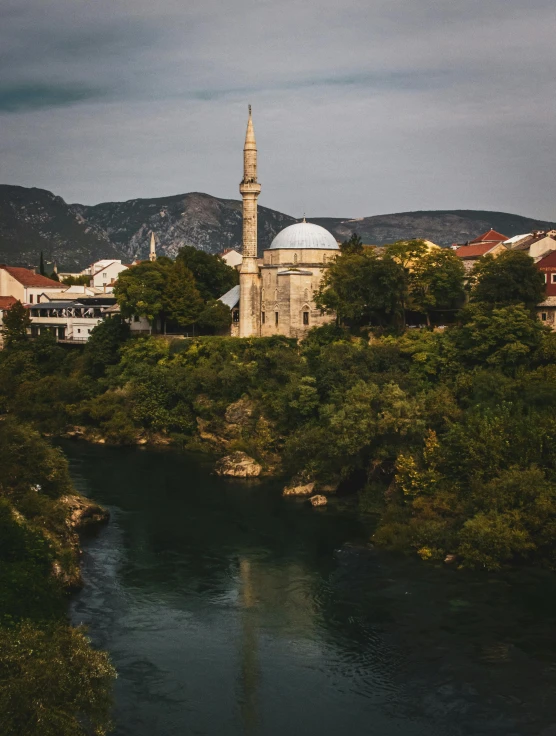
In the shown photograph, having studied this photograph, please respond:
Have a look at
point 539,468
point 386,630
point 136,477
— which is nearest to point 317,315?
point 136,477

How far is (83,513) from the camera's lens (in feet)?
112

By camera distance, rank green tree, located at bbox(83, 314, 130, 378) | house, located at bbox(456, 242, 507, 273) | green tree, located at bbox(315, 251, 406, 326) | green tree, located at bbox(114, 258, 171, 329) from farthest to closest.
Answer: house, located at bbox(456, 242, 507, 273) < green tree, located at bbox(83, 314, 130, 378) < green tree, located at bbox(114, 258, 171, 329) < green tree, located at bbox(315, 251, 406, 326)

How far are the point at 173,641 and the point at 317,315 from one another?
31399mm

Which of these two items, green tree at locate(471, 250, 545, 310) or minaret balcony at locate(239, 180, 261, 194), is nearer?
green tree at locate(471, 250, 545, 310)

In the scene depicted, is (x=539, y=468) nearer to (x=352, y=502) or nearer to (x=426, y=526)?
(x=426, y=526)

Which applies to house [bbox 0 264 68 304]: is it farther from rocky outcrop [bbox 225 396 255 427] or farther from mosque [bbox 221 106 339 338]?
rocky outcrop [bbox 225 396 255 427]

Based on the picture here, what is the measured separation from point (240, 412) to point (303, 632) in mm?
23162

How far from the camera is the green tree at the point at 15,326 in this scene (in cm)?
6244

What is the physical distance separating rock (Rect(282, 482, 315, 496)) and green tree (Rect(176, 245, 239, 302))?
969 inches

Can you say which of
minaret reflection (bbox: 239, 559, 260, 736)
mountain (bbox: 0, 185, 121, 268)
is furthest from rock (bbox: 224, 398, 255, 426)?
mountain (bbox: 0, 185, 121, 268)

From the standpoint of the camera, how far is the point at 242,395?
48.8 m

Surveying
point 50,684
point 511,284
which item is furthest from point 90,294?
point 50,684

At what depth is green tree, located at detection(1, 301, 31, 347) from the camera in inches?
2458

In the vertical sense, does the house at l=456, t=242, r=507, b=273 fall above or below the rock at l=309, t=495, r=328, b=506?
above
